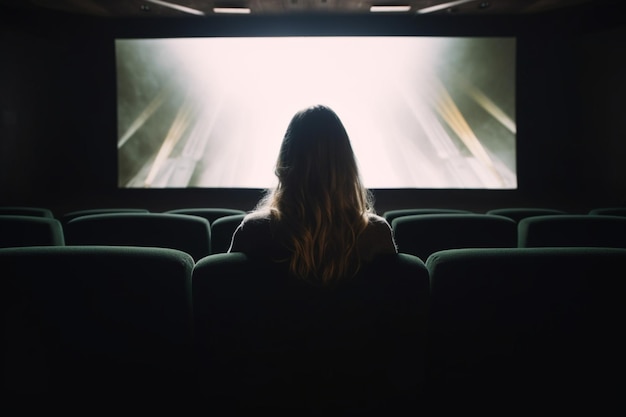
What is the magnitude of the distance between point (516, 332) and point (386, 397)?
310 mm

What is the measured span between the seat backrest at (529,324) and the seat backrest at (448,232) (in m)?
0.95

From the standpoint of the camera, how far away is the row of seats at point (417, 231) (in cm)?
189

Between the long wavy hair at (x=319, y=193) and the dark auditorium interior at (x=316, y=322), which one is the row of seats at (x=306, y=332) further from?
the long wavy hair at (x=319, y=193)

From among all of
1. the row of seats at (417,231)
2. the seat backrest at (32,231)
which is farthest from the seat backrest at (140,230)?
the seat backrest at (32,231)

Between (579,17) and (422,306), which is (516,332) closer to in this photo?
(422,306)

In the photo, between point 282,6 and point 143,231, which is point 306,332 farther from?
point 282,6

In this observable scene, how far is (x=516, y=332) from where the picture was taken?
1.08 metres

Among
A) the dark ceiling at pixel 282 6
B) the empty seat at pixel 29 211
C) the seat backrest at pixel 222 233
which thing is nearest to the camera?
the seat backrest at pixel 222 233

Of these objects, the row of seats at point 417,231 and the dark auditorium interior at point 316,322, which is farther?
the row of seats at point 417,231

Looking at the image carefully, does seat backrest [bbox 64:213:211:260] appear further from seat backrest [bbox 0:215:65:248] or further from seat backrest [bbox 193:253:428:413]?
seat backrest [bbox 193:253:428:413]

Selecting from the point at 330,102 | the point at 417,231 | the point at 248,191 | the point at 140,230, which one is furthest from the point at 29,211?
the point at 330,102

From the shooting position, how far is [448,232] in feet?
6.73

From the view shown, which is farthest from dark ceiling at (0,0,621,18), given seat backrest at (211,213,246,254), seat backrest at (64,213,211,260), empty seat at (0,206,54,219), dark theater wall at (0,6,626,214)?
seat backrest at (64,213,211,260)

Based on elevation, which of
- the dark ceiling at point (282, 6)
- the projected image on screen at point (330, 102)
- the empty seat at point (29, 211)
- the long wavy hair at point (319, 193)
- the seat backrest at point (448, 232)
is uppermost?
the dark ceiling at point (282, 6)
